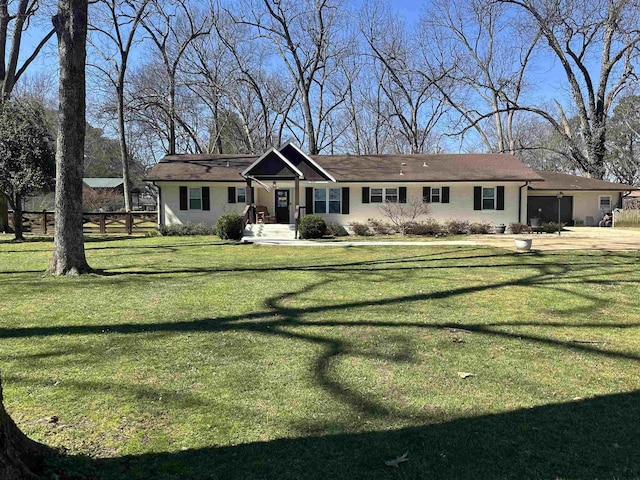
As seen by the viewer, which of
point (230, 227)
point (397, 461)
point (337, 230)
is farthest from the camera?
point (337, 230)

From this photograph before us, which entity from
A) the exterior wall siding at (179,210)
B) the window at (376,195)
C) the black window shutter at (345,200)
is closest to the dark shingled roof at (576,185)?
the window at (376,195)

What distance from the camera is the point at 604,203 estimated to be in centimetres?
2731

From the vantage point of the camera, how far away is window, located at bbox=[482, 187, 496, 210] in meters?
22.6

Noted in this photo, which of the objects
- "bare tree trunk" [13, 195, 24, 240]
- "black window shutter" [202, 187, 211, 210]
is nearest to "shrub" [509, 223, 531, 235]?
"black window shutter" [202, 187, 211, 210]

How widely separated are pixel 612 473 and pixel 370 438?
1412 millimetres

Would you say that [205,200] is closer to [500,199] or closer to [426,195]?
[426,195]

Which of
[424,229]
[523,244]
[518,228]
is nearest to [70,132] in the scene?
[523,244]

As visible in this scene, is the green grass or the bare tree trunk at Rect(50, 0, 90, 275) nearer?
the green grass

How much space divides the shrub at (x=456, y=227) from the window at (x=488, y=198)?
151 cm

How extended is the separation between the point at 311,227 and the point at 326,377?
597 inches

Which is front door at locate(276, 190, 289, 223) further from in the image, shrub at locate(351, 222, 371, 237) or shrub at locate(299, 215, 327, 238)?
shrub at locate(299, 215, 327, 238)

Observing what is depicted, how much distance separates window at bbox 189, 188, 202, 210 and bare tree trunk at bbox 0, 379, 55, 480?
21.1 m

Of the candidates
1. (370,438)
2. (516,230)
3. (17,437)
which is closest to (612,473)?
(370,438)

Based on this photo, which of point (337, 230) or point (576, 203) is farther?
point (576, 203)
